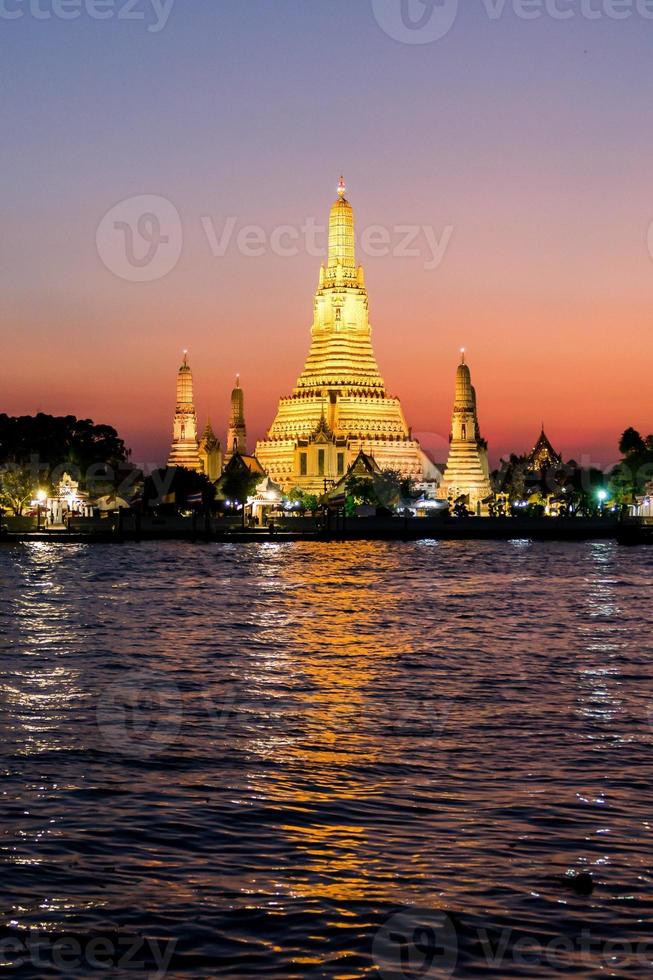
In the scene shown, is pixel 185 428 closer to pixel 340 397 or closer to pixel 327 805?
pixel 340 397

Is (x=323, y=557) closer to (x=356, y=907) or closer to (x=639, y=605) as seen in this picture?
(x=639, y=605)

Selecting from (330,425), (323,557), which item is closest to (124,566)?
(323,557)

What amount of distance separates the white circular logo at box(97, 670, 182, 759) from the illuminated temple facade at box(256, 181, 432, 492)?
10686cm

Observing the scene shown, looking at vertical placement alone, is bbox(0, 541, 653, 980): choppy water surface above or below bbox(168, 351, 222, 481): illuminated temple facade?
below

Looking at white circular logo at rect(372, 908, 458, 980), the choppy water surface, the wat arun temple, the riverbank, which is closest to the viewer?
white circular logo at rect(372, 908, 458, 980)

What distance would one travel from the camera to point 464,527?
103188mm

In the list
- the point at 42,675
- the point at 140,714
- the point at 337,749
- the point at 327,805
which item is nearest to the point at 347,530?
the point at 42,675

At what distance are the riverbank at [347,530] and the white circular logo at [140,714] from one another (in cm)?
6536

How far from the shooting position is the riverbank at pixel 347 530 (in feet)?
299

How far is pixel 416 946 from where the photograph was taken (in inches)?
389

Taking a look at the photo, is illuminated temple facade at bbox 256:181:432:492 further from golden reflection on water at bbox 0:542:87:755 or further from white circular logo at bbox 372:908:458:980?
white circular logo at bbox 372:908:458:980

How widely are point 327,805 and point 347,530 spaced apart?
3228 inches

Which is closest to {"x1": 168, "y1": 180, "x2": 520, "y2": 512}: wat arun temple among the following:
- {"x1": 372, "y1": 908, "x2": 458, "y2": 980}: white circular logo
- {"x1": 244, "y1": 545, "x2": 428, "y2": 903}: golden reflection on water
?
{"x1": 244, "y1": 545, "x2": 428, "y2": 903}: golden reflection on water

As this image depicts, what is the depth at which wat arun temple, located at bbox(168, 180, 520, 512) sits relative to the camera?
13100 centimetres
